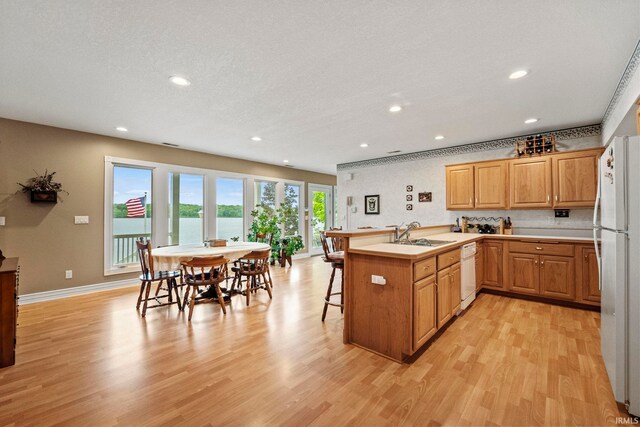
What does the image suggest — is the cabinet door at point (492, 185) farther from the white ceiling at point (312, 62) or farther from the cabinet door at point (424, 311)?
the cabinet door at point (424, 311)

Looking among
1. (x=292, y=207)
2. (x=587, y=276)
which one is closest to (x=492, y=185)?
(x=587, y=276)

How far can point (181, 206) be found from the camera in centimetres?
566

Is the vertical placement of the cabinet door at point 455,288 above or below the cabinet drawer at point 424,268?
below

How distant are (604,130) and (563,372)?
346 cm

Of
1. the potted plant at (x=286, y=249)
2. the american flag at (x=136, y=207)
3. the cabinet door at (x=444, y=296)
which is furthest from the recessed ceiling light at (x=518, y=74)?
the american flag at (x=136, y=207)

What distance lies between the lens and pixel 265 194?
23.7 ft

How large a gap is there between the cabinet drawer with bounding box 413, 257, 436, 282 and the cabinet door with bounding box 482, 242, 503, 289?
226 centimetres

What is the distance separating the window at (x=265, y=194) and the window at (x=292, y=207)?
0.35m

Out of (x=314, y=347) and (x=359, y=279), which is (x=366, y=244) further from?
(x=314, y=347)

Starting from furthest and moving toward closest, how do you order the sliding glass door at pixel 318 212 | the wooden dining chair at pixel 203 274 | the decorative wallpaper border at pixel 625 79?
the sliding glass door at pixel 318 212
the wooden dining chair at pixel 203 274
the decorative wallpaper border at pixel 625 79

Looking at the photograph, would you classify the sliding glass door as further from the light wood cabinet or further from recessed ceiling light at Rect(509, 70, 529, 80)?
recessed ceiling light at Rect(509, 70, 529, 80)

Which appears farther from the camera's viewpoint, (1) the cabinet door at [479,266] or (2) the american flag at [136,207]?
(2) the american flag at [136,207]

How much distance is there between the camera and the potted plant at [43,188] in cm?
403

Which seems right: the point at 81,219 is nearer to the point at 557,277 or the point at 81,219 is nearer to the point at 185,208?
the point at 185,208
